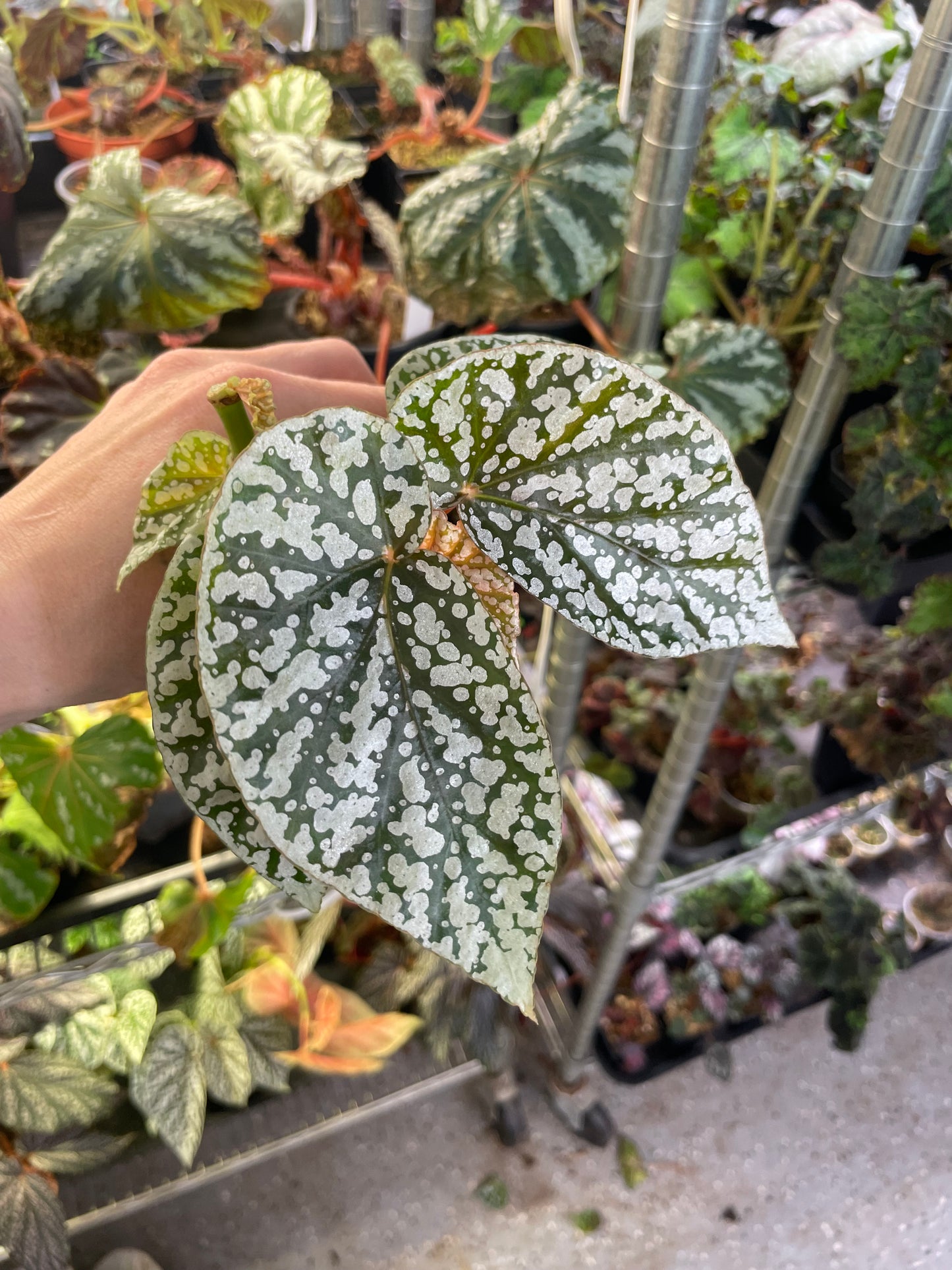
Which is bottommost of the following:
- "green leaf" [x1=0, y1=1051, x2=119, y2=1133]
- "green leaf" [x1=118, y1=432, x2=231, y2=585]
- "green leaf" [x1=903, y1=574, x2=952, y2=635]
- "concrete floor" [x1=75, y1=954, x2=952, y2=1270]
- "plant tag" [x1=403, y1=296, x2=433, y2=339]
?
"concrete floor" [x1=75, y1=954, x2=952, y2=1270]

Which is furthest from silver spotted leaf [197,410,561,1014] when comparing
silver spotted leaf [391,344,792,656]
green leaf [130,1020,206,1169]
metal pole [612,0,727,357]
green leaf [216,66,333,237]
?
green leaf [130,1020,206,1169]

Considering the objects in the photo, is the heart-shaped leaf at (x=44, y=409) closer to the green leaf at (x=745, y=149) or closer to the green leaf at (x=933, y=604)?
the green leaf at (x=745, y=149)

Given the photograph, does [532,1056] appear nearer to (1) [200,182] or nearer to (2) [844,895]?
(2) [844,895]

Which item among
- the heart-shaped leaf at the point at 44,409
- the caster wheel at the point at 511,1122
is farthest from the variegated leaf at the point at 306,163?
the caster wheel at the point at 511,1122

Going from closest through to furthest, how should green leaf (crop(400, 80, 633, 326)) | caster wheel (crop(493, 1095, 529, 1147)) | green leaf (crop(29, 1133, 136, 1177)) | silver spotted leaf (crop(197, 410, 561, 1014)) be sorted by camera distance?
silver spotted leaf (crop(197, 410, 561, 1014)) → green leaf (crop(400, 80, 633, 326)) → green leaf (crop(29, 1133, 136, 1177)) → caster wheel (crop(493, 1095, 529, 1147))

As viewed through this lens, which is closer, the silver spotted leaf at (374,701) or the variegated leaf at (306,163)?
the silver spotted leaf at (374,701)

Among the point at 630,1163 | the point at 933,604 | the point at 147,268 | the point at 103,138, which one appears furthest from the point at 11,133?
the point at 630,1163

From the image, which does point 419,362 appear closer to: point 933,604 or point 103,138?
point 933,604

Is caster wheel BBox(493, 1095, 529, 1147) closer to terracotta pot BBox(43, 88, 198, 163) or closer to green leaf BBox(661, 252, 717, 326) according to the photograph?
green leaf BBox(661, 252, 717, 326)
